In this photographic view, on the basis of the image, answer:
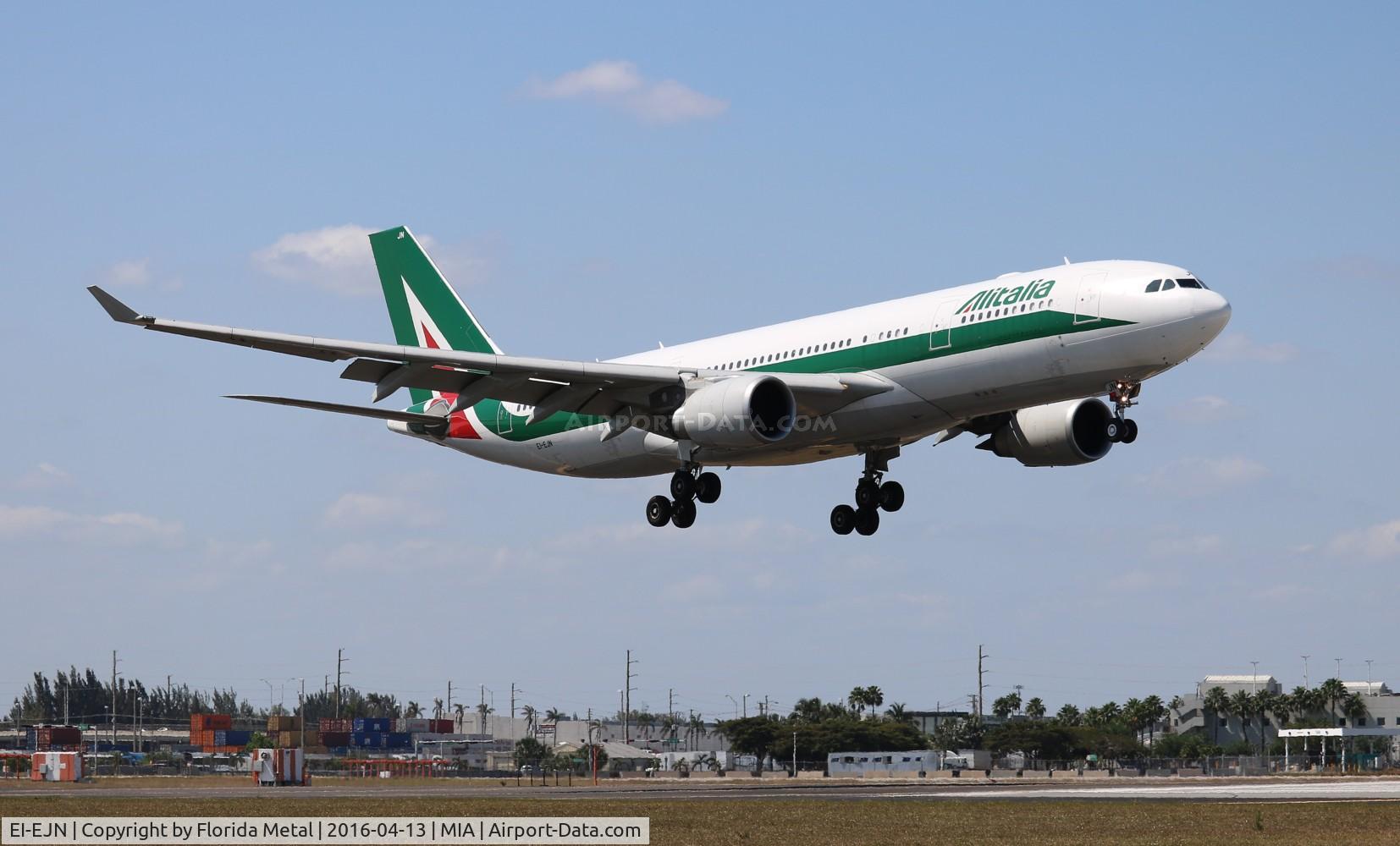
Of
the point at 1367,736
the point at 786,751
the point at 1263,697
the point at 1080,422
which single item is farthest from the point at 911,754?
the point at 1080,422

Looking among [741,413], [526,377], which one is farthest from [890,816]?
[526,377]

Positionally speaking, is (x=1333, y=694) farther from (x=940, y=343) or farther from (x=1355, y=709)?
(x=940, y=343)

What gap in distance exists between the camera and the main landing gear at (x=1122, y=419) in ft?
130

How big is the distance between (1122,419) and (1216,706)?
148130 mm

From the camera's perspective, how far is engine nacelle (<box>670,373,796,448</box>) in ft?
136

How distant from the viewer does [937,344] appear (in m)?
40.6

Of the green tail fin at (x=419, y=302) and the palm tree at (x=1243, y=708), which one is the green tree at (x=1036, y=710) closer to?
the palm tree at (x=1243, y=708)

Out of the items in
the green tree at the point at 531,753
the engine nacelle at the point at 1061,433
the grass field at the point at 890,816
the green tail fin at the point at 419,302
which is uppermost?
the green tail fin at the point at 419,302

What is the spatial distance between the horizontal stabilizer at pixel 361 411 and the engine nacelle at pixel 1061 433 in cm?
1911

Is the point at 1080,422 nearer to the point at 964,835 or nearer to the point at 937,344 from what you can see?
the point at 937,344

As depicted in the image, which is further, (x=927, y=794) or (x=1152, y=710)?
(x=1152, y=710)

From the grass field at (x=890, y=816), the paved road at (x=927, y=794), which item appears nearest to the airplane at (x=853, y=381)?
the grass field at (x=890, y=816)

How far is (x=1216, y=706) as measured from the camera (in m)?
178

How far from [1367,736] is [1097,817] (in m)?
118
